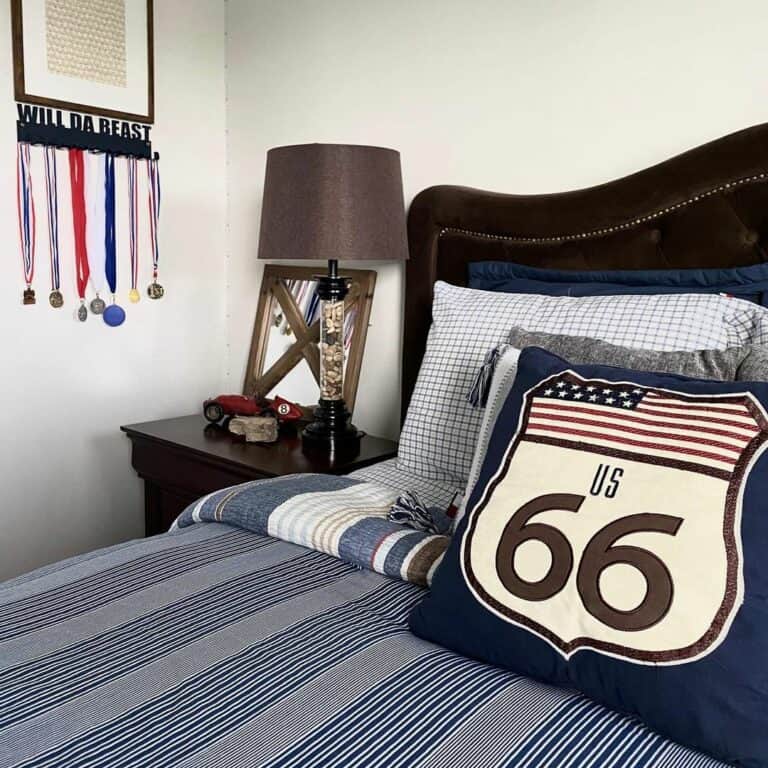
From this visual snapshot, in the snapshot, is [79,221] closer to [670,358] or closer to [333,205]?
[333,205]

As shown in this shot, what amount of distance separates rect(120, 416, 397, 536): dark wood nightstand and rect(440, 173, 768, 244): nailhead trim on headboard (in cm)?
62

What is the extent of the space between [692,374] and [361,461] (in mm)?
990

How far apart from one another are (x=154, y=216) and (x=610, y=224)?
1.48 meters

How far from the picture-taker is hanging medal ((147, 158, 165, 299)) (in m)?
2.62

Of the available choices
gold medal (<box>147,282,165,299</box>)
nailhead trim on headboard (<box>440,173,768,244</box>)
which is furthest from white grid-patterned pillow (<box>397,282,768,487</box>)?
gold medal (<box>147,282,165,299</box>)

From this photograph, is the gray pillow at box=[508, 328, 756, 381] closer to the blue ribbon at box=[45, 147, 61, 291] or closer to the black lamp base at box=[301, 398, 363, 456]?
the black lamp base at box=[301, 398, 363, 456]

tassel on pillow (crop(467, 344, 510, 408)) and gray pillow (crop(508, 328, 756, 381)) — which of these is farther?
tassel on pillow (crop(467, 344, 510, 408))

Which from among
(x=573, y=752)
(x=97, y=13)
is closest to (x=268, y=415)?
(x=97, y=13)

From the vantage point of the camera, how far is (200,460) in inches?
86.3

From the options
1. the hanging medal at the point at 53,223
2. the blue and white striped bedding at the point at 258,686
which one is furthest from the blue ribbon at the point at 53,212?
the blue and white striped bedding at the point at 258,686

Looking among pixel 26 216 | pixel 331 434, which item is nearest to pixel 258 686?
pixel 331 434

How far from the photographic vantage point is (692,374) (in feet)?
4.37

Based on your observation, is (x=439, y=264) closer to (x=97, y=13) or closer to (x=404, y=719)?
(x=97, y=13)

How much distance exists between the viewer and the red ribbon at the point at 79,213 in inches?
95.9
